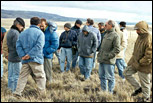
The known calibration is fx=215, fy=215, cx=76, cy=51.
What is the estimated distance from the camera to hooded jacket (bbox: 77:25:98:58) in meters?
6.85

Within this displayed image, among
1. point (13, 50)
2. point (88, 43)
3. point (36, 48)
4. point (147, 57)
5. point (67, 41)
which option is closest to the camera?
point (147, 57)

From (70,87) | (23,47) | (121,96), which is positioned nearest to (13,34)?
(23,47)

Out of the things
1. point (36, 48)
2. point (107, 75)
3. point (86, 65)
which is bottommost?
point (86, 65)

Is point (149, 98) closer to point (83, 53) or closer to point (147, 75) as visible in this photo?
point (147, 75)

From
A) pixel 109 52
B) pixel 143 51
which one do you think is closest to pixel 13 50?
pixel 109 52

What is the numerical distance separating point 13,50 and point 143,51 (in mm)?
3258

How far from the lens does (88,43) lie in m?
6.91

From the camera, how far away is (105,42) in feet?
17.8

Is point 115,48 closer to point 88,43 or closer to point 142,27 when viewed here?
point 142,27

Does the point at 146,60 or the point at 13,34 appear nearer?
the point at 146,60

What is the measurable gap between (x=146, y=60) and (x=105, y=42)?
1.15 m

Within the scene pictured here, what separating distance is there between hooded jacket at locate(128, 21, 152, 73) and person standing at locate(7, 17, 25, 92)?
2901 mm

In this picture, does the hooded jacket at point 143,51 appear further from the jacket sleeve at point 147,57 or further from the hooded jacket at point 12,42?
the hooded jacket at point 12,42

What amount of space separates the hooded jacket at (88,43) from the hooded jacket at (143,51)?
205cm
